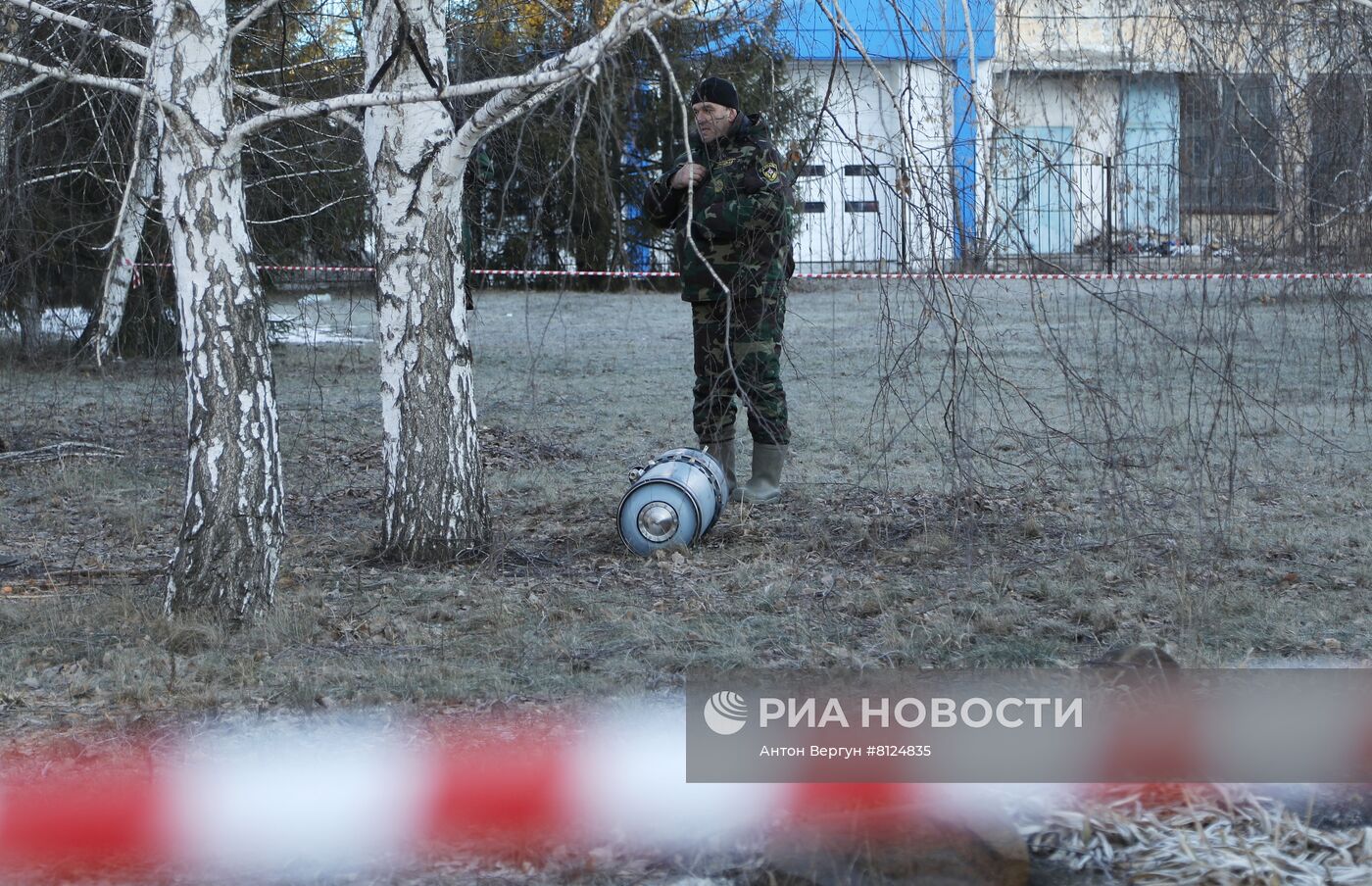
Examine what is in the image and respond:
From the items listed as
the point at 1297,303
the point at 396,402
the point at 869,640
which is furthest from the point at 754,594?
the point at 1297,303

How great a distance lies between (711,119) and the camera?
6.56 m

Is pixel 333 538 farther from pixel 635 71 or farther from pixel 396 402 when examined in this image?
pixel 635 71

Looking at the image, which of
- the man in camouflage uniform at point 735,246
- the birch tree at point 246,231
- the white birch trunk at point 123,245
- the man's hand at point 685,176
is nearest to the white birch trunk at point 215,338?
the birch tree at point 246,231

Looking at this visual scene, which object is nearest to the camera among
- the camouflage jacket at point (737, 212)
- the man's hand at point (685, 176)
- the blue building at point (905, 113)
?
the blue building at point (905, 113)

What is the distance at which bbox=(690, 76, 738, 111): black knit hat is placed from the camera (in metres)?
6.44

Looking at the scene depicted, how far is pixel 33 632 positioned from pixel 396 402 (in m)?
1.53

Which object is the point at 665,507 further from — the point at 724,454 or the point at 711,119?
the point at 711,119

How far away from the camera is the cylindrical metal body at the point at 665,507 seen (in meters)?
6.11

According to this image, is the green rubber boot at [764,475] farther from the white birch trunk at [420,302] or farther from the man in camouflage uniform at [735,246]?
the white birch trunk at [420,302]

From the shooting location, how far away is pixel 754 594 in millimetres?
5547

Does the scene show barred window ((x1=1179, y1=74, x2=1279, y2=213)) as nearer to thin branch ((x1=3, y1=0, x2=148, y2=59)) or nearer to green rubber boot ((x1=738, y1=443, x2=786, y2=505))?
green rubber boot ((x1=738, y1=443, x2=786, y2=505))

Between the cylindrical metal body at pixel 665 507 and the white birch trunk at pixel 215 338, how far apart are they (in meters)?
1.56

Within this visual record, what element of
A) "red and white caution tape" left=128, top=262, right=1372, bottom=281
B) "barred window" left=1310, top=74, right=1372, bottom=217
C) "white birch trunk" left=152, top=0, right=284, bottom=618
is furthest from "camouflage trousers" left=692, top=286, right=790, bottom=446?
"barred window" left=1310, top=74, right=1372, bottom=217

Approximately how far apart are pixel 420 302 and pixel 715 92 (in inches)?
66.8
